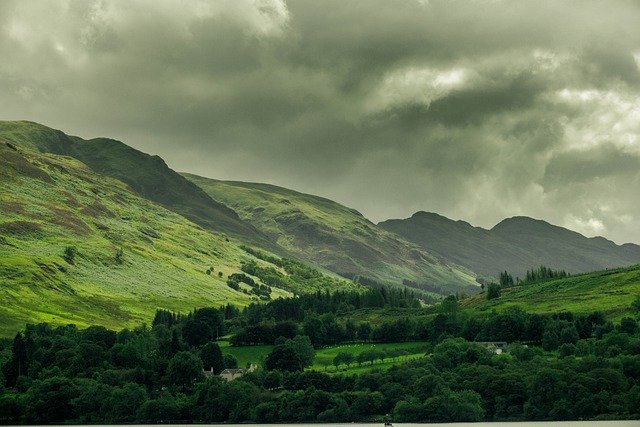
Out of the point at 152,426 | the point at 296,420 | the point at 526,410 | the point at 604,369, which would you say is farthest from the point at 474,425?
the point at 152,426

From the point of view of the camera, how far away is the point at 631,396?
176 m

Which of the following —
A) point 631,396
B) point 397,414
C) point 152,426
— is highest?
point 631,396

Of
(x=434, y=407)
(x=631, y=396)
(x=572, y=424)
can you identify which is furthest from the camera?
(x=434, y=407)

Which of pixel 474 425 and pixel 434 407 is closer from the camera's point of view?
pixel 474 425

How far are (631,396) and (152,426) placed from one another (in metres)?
107

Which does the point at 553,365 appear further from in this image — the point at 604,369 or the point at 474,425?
the point at 474,425

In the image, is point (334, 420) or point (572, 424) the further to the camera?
A: point (334, 420)

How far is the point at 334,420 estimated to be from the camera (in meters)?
196

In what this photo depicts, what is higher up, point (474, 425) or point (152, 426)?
point (474, 425)

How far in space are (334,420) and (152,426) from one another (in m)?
42.5

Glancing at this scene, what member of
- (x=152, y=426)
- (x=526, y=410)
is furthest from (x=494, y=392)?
(x=152, y=426)

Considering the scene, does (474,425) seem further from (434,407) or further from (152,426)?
(152,426)

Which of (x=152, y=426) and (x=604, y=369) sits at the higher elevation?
(x=604, y=369)

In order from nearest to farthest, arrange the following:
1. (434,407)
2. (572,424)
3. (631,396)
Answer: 1. (572,424)
2. (631,396)
3. (434,407)
